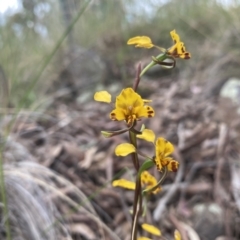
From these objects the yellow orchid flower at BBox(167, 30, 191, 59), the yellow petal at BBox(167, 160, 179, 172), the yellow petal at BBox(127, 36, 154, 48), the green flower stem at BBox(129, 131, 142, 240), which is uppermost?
the yellow petal at BBox(127, 36, 154, 48)

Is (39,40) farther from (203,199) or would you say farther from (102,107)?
(203,199)

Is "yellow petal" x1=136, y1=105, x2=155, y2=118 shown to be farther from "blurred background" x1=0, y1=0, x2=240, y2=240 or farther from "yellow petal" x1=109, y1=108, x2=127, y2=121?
"blurred background" x1=0, y1=0, x2=240, y2=240

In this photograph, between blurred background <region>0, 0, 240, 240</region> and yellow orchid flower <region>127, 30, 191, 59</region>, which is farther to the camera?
blurred background <region>0, 0, 240, 240</region>

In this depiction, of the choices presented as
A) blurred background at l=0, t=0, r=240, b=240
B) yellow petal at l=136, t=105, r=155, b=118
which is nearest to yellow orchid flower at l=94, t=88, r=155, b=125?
yellow petal at l=136, t=105, r=155, b=118

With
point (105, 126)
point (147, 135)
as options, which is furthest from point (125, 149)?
point (105, 126)

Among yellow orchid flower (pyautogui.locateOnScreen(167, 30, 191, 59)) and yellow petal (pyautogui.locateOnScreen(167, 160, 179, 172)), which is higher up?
yellow orchid flower (pyautogui.locateOnScreen(167, 30, 191, 59))

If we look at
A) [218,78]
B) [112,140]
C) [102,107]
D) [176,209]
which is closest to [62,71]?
[102,107]
